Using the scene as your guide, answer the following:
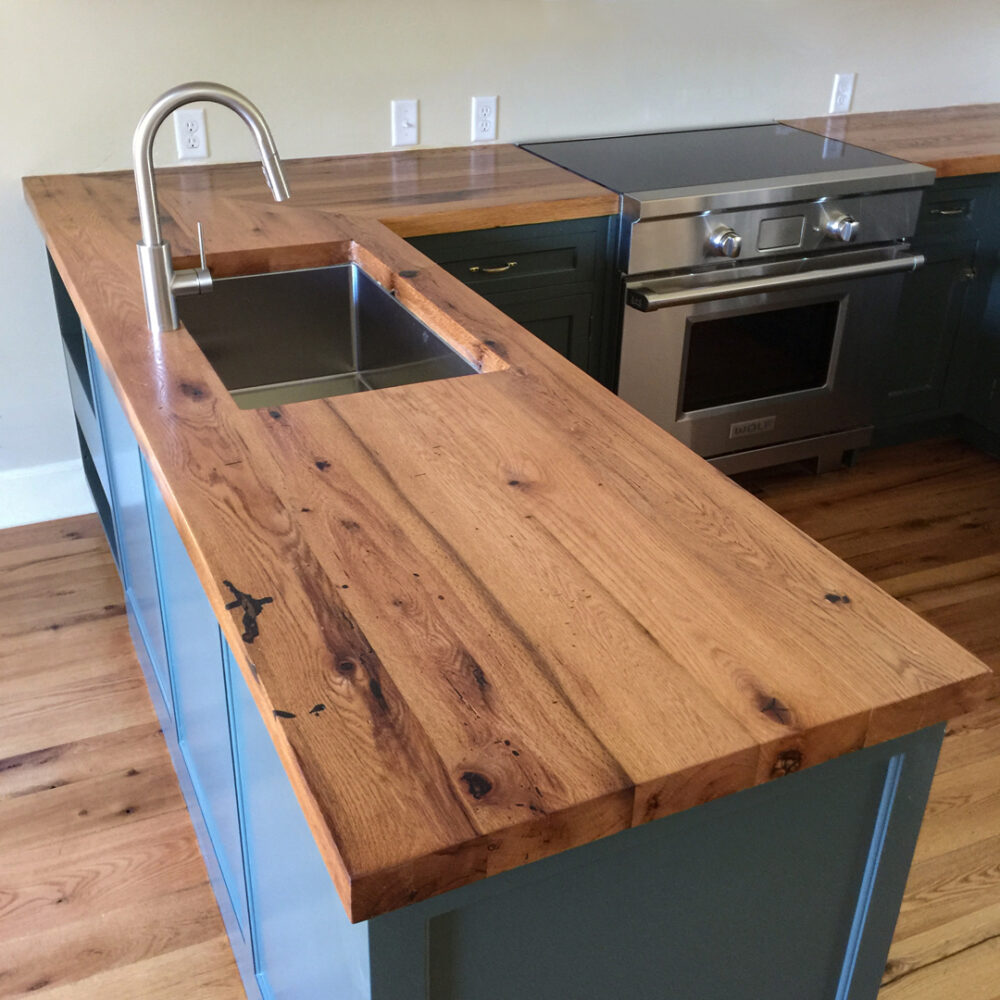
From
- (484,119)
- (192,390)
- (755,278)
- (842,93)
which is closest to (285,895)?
(192,390)

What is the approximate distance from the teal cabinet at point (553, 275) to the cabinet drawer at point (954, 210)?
939mm

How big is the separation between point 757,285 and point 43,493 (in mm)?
1927

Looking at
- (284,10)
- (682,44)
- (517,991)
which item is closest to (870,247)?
(682,44)

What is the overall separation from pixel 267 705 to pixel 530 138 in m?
2.42

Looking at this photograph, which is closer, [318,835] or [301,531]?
[318,835]

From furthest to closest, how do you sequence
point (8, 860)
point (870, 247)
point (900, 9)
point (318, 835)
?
point (900, 9), point (870, 247), point (8, 860), point (318, 835)

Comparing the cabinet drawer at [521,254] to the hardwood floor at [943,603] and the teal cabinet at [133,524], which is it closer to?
the teal cabinet at [133,524]

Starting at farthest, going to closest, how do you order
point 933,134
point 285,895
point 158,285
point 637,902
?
1. point 933,134
2. point 158,285
3. point 285,895
4. point 637,902

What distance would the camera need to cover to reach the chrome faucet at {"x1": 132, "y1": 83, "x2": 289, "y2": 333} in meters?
1.46

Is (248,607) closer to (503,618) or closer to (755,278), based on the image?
(503,618)

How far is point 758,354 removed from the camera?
9.55 ft

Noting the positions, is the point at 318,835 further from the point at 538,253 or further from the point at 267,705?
the point at 538,253

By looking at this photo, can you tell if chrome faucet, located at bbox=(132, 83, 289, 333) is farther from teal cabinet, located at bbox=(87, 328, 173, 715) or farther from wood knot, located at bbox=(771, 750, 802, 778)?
wood knot, located at bbox=(771, 750, 802, 778)

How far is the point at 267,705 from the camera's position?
3.01ft
